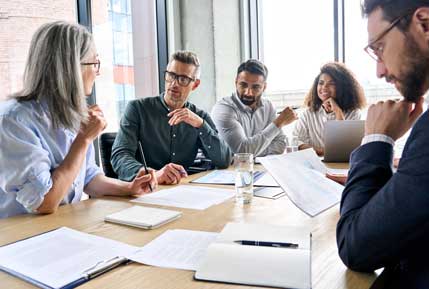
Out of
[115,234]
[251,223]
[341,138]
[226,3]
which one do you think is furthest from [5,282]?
[226,3]

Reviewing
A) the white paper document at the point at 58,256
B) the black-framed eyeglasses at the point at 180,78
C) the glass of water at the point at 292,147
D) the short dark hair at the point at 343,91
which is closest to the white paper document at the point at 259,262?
the white paper document at the point at 58,256

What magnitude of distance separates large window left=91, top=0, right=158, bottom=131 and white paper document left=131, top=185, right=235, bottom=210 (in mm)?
2086

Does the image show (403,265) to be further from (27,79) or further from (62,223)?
(27,79)

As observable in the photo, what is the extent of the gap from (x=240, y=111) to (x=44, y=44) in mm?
1557

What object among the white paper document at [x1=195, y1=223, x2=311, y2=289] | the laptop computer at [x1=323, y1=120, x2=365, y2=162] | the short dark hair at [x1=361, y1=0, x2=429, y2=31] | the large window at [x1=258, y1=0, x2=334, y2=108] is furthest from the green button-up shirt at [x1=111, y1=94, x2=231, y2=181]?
the large window at [x1=258, y1=0, x2=334, y2=108]

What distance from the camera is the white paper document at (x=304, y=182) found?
108cm

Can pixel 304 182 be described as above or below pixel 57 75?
below

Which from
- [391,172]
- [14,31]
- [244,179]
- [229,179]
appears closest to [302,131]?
[229,179]

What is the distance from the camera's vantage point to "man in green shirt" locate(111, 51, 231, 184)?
6.74 ft

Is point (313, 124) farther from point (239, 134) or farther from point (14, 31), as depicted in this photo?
point (14, 31)

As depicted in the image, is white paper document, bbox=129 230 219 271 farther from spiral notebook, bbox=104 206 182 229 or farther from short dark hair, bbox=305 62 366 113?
short dark hair, bbox=305 62 366 113

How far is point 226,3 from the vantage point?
3668mm

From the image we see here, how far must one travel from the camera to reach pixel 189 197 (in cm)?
128

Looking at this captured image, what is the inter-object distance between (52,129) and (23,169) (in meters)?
0.22
